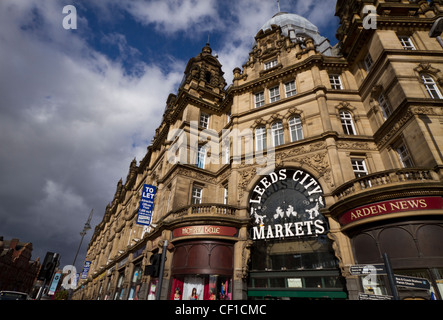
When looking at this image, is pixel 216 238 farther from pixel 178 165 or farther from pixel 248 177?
pixel 178 165

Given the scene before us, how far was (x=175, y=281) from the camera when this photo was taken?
15.9 meters

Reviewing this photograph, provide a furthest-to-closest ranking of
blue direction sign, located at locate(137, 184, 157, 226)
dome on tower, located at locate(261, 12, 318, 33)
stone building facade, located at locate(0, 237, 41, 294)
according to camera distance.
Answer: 1. stone building facade, located at locate(0, 237, 41, 294)
2. dome on tower, located at locate(261, 12, 318, 33)
3. blue direction sign, located at locate(137, 184, 157, 226)

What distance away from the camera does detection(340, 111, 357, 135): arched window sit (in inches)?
710

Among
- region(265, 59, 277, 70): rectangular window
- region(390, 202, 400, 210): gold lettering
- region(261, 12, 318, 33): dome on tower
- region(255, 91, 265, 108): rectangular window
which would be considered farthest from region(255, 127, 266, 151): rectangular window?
region(261, 12, 318, 33): dome on tower

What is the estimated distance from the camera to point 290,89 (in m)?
21.2

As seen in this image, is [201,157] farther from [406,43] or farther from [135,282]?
[406,43]

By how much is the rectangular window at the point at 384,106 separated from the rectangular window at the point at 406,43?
163 inches

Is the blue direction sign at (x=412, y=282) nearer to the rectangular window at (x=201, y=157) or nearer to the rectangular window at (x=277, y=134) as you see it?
the rectangular window at (x=277, y=134)

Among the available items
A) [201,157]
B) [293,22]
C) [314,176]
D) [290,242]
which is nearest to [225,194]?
[201,157]

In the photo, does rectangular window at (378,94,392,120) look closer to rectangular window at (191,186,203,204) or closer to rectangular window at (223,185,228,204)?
rectangular window at (223,185,228,204)

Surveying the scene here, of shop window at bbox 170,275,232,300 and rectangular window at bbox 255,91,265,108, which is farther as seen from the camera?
rectangular window at bbox 255,91,265,108

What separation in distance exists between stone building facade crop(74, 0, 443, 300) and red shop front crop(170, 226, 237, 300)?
0.23 ft

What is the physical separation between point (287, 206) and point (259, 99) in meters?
11.4
